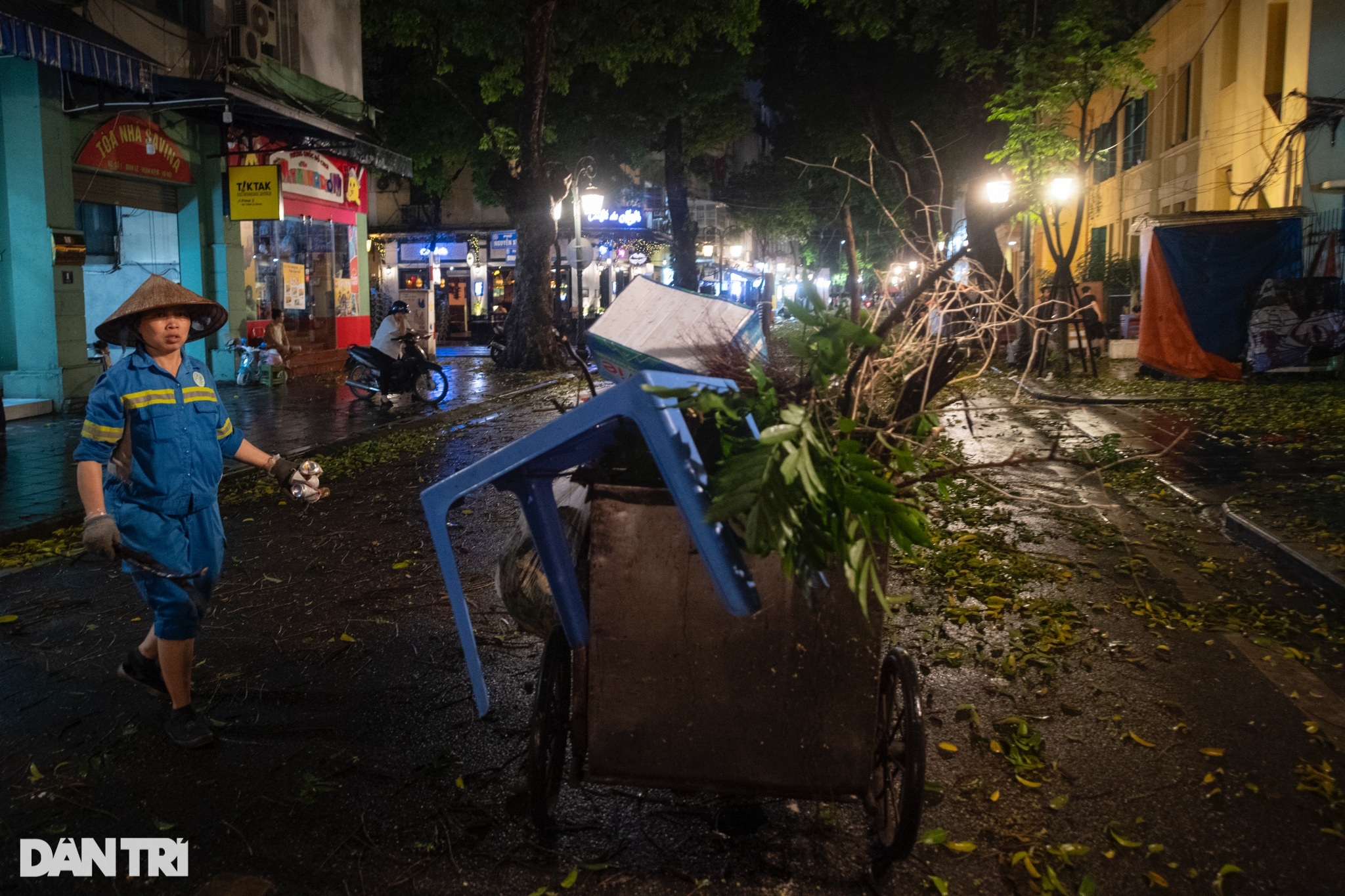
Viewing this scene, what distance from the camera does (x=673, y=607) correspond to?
2934 mm

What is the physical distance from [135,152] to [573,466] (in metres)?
15.6

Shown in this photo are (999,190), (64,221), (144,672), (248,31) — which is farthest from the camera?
(999,190)

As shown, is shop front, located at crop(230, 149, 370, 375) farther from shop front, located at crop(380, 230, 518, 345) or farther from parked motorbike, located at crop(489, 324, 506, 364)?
shop front, located at crop(380, 230, 518, 345)

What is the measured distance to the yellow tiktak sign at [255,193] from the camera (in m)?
17.5

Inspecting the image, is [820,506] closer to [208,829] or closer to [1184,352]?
[208,829]

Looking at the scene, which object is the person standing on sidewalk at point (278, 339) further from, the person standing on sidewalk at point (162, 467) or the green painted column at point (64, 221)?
the person standing on sidewalk at point (162, 467)

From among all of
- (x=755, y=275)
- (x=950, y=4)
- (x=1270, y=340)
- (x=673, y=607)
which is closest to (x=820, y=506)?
(x=673, y=607)

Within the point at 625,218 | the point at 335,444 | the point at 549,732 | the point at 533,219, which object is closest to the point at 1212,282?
the point at 533,219

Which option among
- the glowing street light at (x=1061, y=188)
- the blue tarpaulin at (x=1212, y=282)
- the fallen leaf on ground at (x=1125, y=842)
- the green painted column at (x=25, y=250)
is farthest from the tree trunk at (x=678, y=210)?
the fallen leaf on ground at (x=1125, y=842)

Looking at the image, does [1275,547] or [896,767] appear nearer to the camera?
[896,767]

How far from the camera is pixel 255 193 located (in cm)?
1750

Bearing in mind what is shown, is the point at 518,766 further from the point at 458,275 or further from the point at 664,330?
the point at 458,275

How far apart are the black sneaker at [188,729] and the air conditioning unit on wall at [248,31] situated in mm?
16011

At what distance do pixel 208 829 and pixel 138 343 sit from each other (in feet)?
5.93
